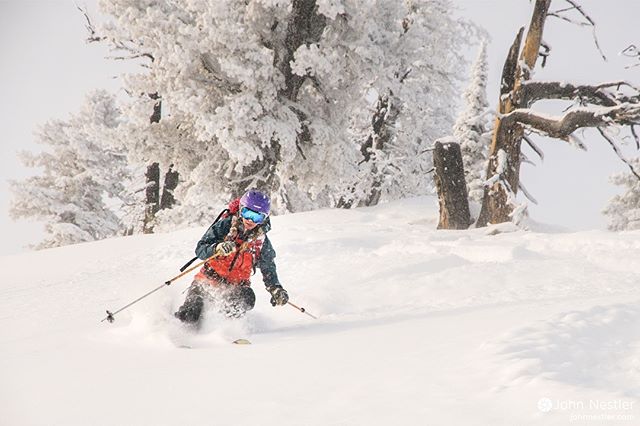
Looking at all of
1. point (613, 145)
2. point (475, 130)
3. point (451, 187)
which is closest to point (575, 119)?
point (613, 145)

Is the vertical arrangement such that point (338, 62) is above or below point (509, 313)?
above

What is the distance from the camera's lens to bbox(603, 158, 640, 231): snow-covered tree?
76.6 feet

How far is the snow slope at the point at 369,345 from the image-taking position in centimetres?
230

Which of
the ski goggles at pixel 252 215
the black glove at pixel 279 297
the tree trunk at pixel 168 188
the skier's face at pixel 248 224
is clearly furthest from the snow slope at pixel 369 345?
the tree trunk at pixel 168 188

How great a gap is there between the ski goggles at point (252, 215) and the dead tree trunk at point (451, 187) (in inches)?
238

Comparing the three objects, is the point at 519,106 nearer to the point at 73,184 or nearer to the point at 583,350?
the point at 583,350

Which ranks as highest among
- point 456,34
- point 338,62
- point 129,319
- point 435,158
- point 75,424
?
point 456,34

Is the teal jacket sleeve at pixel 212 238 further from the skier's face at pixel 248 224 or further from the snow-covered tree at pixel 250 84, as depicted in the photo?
the snow-covered tree at pixel 250 84

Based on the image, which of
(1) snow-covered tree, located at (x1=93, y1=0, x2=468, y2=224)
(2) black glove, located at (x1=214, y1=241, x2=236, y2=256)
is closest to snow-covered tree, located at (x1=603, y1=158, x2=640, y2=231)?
(1) snow-covered tree, located at (x1=93, y1=0, x2=468, y2=224)

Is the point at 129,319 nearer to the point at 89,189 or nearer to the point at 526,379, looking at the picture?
the point at 526,379

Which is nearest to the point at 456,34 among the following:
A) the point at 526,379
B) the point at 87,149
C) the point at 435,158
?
the point at 435,158

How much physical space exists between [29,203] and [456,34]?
20793 millimetres

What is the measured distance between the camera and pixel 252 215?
5.35m

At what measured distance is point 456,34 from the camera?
21.4m
